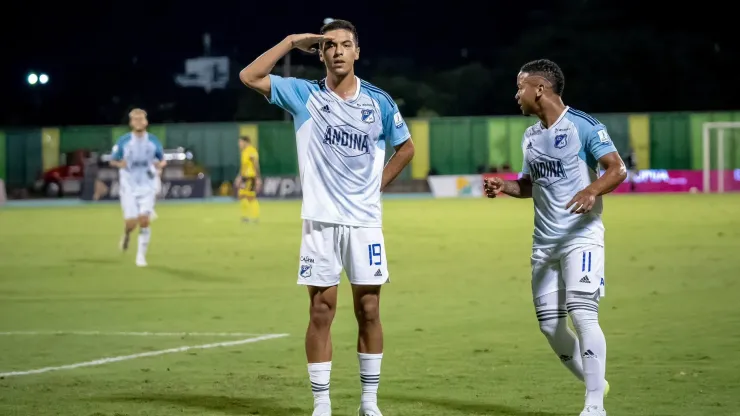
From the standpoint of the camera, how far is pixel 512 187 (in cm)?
855

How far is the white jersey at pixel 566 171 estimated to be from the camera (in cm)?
814

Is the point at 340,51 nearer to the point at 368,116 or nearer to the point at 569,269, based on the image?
the point at 368,116

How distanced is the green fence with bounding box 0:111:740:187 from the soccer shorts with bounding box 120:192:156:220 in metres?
36.1

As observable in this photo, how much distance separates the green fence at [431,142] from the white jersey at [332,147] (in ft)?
162

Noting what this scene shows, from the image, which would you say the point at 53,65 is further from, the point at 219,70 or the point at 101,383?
the point at 101,383

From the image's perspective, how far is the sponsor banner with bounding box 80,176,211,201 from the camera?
164ft

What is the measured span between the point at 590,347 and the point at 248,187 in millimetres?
25638

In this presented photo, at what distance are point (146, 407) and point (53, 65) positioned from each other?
271 ft

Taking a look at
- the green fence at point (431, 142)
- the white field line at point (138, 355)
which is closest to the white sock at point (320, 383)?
the white field line at point (138, 355)

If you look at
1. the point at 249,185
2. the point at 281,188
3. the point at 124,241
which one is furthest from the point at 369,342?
the point at 281,188

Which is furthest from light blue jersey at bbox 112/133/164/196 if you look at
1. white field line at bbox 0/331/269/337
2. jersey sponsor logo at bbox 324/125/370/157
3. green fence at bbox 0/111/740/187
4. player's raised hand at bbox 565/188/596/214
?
green fence at bbox 0/111/740/187

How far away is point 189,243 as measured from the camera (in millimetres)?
26312

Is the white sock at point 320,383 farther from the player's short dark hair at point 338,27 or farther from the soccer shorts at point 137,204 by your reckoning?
the soccer shorts at point 137,204

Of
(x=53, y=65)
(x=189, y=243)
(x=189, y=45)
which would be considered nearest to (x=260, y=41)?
(x=189, y=45)
